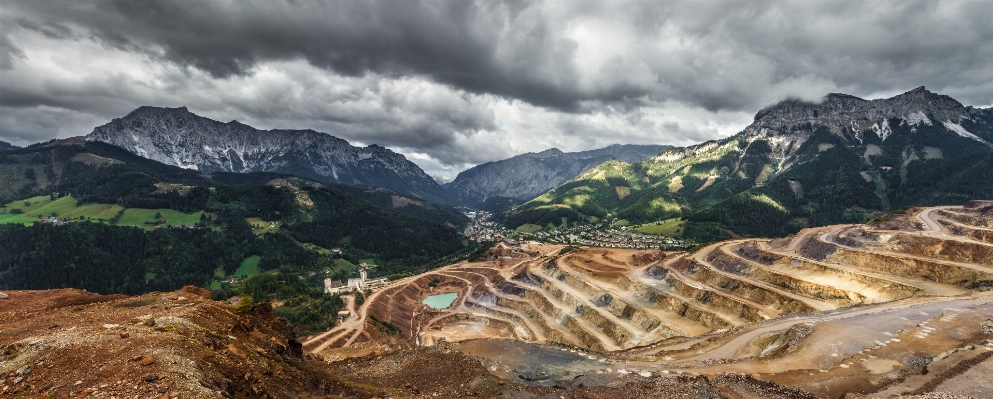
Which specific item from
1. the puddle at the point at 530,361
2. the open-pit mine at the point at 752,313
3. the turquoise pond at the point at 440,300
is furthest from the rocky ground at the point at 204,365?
the turquoise pond at the point at 440,300

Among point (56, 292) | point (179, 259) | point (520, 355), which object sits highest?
point (56, 292)

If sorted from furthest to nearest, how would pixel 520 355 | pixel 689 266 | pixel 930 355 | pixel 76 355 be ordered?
pixel 689 266
pixel 520 355
pixel 930 355
pixel 76 355

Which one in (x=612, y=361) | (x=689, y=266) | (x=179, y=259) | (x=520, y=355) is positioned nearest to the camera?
(x=612, y=361)

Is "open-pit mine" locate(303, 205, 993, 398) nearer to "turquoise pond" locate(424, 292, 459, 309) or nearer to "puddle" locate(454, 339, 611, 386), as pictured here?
"puddle" locate(454, 339, 611, 386)

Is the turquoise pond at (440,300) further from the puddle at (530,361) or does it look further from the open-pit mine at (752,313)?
the puddle at (530,361)

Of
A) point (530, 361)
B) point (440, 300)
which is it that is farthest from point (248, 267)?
point (530, 361)

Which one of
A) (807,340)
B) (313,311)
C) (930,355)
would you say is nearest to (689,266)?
(807,340)

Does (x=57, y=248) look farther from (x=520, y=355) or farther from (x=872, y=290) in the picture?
(x=872, y=290)

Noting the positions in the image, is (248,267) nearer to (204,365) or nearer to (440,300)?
(440,300)
